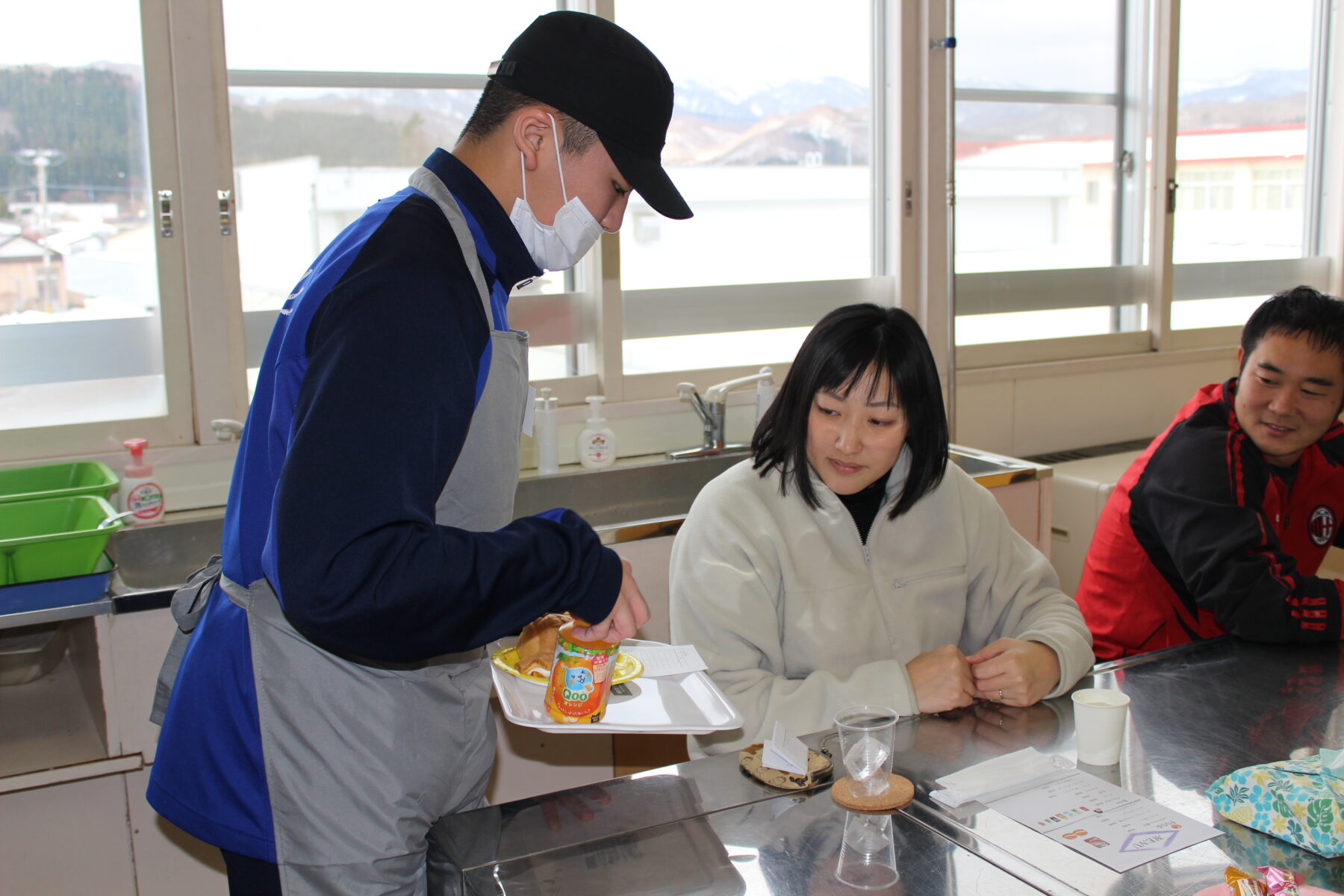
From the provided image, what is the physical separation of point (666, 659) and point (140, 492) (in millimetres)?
1447

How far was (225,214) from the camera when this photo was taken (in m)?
2.55

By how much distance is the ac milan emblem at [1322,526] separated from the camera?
2.21 metres

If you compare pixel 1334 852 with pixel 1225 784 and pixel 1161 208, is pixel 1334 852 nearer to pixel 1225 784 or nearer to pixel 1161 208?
pixel 1225 784

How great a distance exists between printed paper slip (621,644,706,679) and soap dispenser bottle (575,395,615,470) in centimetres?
143

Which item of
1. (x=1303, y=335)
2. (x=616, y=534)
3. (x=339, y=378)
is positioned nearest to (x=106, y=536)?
(x=616, y=534)

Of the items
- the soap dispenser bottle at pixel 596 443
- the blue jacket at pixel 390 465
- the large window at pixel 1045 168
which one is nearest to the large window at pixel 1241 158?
the large window at pixel 1045 168

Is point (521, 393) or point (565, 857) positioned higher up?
point (521, 393)

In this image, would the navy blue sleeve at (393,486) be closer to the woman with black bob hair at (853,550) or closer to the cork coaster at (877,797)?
the cork coaster at (877,797)

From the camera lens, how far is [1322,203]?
451cm

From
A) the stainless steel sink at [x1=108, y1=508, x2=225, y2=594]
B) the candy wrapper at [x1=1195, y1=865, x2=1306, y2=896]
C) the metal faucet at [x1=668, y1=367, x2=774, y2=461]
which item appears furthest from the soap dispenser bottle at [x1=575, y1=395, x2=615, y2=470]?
the candy wrapper at [x1=1195, y1=865, x2=1306, y2=896]

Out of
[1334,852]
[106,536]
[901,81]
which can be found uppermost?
[901,81]

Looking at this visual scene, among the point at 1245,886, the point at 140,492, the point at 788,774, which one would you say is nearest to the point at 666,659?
the point at 788,774

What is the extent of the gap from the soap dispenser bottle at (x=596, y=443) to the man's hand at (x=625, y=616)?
1.67 metres

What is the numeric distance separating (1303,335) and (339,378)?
6.20ft
